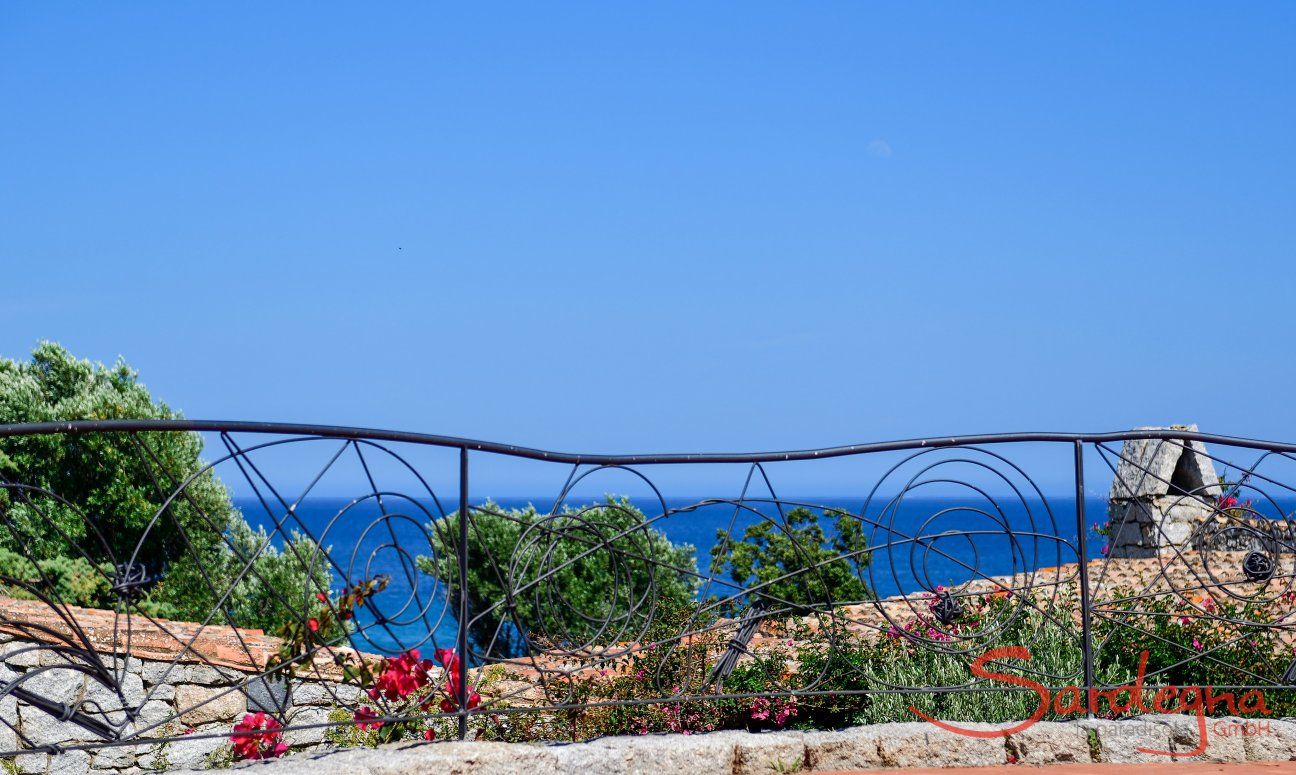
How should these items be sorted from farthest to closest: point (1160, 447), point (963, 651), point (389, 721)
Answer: point (1160, 447) → point (963, 651) → point (389, 721)

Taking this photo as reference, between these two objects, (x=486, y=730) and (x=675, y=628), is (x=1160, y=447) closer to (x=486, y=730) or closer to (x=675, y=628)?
(x=675, y=628)

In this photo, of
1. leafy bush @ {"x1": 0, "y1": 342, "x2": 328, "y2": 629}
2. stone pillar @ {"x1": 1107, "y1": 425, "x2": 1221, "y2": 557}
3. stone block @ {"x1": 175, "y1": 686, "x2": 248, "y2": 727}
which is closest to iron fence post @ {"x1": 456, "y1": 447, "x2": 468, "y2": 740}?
stone block @ {"x1": 175, "y1": 686, "x2": 248, "y2": 727}

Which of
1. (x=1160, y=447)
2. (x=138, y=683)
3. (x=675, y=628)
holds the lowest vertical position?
(x=138, y=683)

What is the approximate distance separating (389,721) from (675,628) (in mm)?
2437

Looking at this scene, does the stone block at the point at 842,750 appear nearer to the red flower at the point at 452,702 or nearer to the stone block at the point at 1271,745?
the red flower at the point at 452,702

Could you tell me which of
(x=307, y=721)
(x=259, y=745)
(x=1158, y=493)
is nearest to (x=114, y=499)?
(x=307, y=721)

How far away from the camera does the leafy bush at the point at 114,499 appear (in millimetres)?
10469

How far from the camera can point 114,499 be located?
10680 millimetres

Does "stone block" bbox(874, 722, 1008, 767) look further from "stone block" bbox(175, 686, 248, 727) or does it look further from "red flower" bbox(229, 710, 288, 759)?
"stone block" bbox(175, 686, 248, 727)

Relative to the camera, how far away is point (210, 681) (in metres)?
6.96

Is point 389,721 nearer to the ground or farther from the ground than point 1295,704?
farther from the ground

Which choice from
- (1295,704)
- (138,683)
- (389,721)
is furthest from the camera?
(138,683)

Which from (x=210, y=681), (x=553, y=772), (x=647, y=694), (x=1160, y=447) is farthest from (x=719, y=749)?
(x=1160, y=447)

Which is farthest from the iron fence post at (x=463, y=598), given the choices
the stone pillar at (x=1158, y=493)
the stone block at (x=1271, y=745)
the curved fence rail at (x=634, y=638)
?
the stone pillar at (x=1158, y=493)
